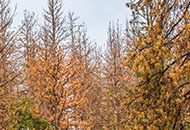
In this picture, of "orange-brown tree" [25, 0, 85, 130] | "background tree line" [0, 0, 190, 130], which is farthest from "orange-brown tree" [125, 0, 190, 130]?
"orange-brown tree" [25, 0, 85, 130]

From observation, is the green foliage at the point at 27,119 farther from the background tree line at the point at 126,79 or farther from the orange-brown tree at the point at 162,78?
the orange-brown tree at the point at 162,78

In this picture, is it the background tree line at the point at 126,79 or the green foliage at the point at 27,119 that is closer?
the background tree line at the point at 126,79

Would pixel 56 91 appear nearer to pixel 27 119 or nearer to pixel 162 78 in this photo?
pixel 27 119

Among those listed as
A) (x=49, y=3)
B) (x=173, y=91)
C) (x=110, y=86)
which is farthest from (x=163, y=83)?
(x=49, y=3)

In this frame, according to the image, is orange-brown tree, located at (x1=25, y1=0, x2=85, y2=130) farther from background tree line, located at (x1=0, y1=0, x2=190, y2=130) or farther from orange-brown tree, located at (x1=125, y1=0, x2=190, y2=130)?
orange-brown tree, located at (x1=125, y1=0, x2=190, y2=130)

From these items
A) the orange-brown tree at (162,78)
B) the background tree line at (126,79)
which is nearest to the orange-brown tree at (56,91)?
the background tree line at (126,79)

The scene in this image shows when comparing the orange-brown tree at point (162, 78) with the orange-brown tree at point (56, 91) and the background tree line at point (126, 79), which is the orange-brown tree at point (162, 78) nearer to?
the background tree line at point (126, 79)

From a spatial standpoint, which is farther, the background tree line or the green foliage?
the green foliage

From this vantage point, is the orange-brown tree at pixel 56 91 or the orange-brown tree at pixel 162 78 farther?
the orange-brown tree at pixel 56 91

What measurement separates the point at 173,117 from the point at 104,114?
7676mm

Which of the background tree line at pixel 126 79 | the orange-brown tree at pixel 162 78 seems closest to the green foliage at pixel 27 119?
the background tree line at pixel 126 79

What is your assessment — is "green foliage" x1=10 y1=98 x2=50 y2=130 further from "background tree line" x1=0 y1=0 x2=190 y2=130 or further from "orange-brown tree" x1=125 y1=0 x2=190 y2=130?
"orange-brown tree" x1=125 y1=0 x2=190 y2=130

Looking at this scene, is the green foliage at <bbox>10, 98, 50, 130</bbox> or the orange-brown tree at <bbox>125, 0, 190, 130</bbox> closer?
the orange-brown tree at <bbox>125, 0, 190, 130</bbox>

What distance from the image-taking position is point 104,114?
409 inches
